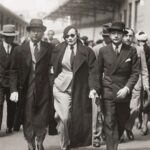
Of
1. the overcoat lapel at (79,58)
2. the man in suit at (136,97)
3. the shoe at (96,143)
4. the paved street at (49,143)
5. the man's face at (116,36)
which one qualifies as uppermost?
the man's face at (116,36)

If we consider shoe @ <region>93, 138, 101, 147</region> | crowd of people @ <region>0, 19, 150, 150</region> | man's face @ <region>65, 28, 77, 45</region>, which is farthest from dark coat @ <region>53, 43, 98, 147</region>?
shoe @ <region>93, 138, 101, 147</region>

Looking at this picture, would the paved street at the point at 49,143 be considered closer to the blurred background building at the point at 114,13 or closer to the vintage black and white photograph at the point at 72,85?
the vintage black and white photograph at the point at 72,85

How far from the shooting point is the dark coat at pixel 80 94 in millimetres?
7590

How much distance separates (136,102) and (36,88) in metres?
2.56

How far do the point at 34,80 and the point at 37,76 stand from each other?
68 mm

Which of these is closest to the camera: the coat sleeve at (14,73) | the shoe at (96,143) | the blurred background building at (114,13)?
the coat sleeve at (14,73)

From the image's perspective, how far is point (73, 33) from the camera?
297 inches

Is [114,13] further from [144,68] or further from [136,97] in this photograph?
[144,68]

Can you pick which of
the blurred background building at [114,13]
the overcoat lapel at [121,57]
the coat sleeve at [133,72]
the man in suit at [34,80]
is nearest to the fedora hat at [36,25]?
the man in suit at [34,80]

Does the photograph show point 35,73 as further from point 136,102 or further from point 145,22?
point 145,22

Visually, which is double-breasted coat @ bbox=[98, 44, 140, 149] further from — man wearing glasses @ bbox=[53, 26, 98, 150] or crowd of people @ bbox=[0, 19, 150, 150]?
man wearing glasses @ bbox=[53, 26, 98, 150]

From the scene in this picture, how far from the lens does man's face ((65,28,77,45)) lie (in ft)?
24.8

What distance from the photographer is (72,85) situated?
24.8ft

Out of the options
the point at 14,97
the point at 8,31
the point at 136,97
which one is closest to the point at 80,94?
the point at 14,97
